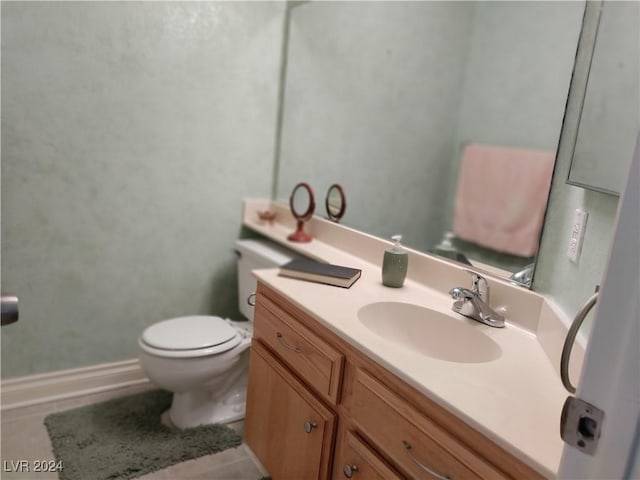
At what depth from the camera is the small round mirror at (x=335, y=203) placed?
7.16 feet

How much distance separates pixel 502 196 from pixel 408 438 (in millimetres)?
1462

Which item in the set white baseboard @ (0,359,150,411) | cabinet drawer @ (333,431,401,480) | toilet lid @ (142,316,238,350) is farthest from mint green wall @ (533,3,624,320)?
white baseboard @ (0,359,150,411)

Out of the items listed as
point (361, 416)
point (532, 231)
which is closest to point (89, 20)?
point (361, 416)

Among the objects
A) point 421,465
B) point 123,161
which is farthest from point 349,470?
point 123,161

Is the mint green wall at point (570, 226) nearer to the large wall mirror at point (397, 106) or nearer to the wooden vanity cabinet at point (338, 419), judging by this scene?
the wooden vanity cabinet at point (338, 419)

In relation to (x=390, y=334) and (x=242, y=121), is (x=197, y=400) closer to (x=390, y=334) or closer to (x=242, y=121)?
(x=390, y=334)

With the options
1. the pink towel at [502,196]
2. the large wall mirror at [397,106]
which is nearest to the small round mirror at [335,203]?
the large wall mirror at [397,106]

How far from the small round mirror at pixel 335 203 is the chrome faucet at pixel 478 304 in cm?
86

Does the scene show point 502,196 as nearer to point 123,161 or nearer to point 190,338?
point 190,338

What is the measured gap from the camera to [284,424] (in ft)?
5.02

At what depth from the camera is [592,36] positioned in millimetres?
1213

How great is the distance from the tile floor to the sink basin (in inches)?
30.7

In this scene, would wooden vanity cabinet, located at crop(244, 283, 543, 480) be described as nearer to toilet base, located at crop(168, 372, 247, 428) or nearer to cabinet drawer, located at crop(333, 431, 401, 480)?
cabinet drawer, located at crop(333, 431, 401, 480)

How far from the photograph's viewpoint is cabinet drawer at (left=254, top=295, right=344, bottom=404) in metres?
1.30
